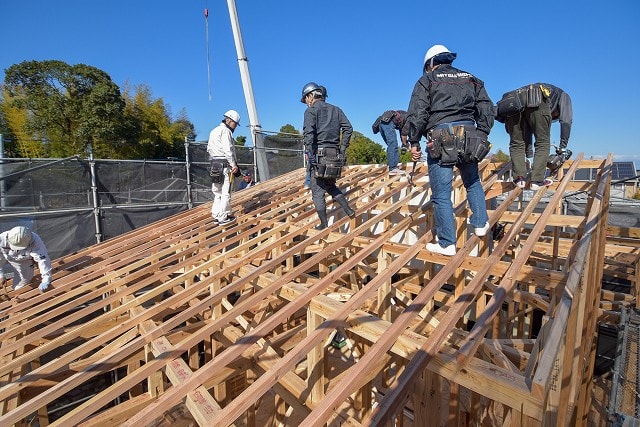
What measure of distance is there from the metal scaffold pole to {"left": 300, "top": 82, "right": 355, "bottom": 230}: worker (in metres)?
5.90

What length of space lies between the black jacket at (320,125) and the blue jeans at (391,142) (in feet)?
9.05

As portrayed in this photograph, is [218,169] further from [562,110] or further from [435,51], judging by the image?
[562,110]

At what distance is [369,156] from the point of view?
36.5 m

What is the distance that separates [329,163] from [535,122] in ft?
8.73

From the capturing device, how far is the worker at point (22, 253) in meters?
4.10

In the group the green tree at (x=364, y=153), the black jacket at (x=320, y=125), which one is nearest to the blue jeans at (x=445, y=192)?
the black jacket at (x=320, y=125)

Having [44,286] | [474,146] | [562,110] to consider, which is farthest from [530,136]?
[44,286]

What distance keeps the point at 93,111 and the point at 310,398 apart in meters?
20.8

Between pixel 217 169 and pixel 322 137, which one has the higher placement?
pixel 322 137

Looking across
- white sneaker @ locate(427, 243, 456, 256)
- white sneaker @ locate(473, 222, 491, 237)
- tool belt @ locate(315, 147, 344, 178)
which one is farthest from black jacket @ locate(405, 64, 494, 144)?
tool belt @ locate(315, 147, 344, 178)

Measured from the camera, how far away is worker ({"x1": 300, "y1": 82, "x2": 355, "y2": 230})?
158 inches

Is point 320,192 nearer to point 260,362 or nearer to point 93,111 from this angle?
point 260,362

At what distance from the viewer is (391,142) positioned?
672 centimetres

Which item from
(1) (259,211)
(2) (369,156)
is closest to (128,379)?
(1) (259,211)
